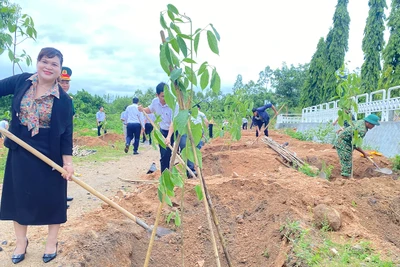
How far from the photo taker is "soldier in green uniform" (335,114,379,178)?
17.6 feet

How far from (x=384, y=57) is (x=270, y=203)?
14.8 meters

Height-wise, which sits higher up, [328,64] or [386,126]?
[328,64]

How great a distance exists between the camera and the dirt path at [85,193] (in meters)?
2.66

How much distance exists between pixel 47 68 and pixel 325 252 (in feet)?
7.79

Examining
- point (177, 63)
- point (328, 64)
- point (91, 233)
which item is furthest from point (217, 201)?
point (328, 64)

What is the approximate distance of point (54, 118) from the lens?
2.42 metres

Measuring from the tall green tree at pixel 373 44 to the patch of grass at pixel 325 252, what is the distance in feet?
63.8

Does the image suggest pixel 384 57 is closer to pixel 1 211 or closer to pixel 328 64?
pixel 328 64

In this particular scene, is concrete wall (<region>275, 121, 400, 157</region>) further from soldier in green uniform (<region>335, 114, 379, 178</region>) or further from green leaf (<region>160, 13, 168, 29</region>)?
green leaf (<region>160, 13, 168, 29</region>)

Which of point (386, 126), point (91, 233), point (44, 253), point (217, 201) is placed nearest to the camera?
point (44, 253)

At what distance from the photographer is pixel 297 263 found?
91.4 inches

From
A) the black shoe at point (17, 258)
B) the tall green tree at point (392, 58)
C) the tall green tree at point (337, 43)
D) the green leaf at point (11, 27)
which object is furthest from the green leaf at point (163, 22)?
the tall green tree at point (337, 43)

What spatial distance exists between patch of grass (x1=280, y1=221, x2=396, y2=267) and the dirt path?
178 cm

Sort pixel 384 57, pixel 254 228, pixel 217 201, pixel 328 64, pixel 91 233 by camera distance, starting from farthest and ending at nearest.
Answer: pixel 328 64 < pixel 384 57 < pixel 217 201 < pixel 254 228 < pixel 91 233
